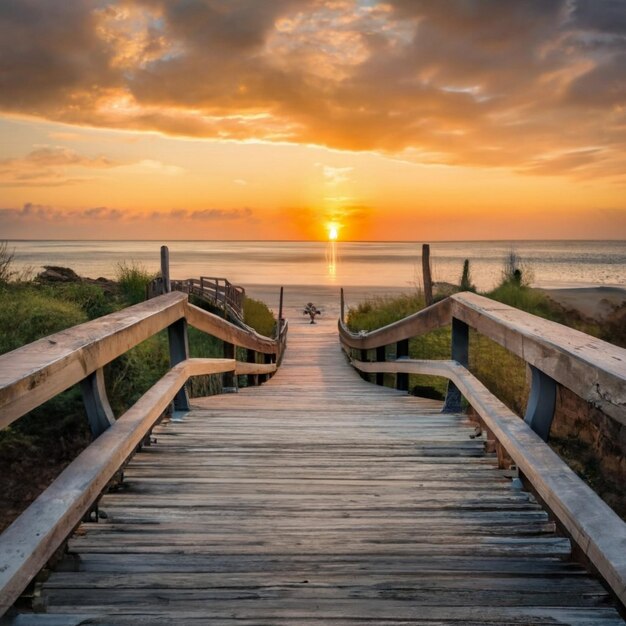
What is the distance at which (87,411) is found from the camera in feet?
8.42

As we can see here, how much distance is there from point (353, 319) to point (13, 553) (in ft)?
61.0

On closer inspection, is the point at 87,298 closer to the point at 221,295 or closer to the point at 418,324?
the point at 221,295

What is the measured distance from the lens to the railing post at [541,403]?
95.3 inches

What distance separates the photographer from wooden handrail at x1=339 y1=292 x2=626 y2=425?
66.7 inches

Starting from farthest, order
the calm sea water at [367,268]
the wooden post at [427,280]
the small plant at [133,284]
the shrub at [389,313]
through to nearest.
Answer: the calm sea water at [367,268] → the small plant at [133,284] → the shrub at [389,313] → the wooden post at [427,280]

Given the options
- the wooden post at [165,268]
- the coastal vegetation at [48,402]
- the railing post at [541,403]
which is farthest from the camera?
the wooden post at [165,268]

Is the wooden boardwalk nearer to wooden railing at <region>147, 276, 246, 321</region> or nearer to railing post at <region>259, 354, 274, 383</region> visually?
railing post at <region>259, 354, 274, 383</region>

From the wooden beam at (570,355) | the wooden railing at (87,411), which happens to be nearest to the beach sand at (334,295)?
the wooden beam at (570,355)

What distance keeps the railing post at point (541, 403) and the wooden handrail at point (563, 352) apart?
0.11 m

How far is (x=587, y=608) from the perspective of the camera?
158cm

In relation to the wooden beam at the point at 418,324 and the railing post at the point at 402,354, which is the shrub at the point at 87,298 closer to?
the wooden beam at the point at 418,324

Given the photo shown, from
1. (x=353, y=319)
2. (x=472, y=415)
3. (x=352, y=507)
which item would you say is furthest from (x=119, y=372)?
(x=353, y=319)

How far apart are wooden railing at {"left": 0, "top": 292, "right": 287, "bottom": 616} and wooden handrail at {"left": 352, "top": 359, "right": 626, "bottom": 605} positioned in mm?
1573

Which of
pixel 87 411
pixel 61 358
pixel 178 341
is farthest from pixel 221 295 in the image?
pixel 61 358
